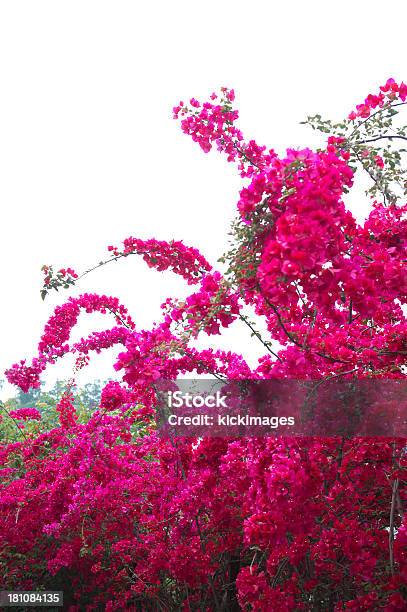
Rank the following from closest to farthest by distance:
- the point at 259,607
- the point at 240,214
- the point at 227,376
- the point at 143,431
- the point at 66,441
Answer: the point at 240,214
the point at 259,607
the point at 227,376
the point at 66,441
the point at 143,431

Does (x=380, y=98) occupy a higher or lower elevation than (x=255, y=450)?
higher

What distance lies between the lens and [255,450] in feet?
8.71

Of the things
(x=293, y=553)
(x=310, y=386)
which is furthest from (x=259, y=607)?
(x=310, y=386)

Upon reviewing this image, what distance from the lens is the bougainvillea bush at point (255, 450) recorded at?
2.12m

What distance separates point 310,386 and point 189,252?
1405 mm

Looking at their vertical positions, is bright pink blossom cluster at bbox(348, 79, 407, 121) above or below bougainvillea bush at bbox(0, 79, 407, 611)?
above

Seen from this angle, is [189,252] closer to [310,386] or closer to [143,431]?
[310,386]

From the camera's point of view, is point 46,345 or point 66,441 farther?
→ point 66,441

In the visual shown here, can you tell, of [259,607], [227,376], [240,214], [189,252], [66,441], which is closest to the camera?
[240,214]

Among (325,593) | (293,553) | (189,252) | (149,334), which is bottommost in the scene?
(325,593)

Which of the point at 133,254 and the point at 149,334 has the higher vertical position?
the point at 133,254

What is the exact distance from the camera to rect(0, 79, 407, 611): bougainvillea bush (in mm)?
2125

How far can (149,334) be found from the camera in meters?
2.88

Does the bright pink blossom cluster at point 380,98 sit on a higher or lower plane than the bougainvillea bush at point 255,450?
higher
